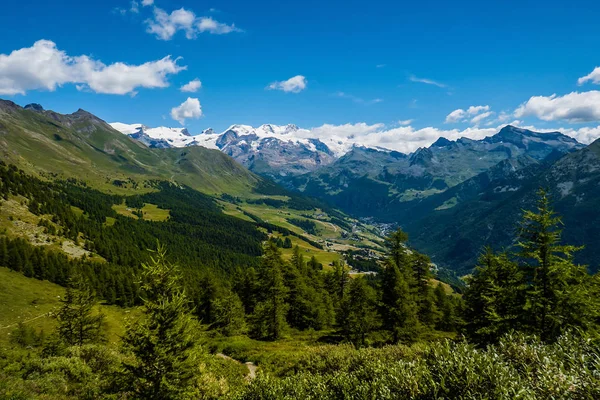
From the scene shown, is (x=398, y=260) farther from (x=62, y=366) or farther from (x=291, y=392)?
(x=62, y=366)

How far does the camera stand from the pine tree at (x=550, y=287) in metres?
27.7

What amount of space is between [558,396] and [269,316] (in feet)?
163

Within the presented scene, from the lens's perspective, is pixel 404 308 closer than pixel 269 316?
Yes

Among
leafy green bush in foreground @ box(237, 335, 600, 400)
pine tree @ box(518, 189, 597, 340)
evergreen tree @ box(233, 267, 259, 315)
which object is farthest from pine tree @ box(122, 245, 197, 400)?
evergreen tree @ box(233, 267, 259, 315)

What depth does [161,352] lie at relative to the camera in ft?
76.9

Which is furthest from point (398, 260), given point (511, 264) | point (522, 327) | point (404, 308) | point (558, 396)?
point (558, 396)

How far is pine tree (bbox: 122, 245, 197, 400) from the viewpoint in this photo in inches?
925

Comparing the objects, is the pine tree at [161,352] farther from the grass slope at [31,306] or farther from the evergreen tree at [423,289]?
the grass slope at [31,306]

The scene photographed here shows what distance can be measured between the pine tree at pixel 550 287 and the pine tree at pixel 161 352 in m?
29.8

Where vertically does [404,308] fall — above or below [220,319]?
above

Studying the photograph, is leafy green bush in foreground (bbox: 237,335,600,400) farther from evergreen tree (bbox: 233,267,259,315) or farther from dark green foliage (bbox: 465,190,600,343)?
evergreen tree (bbox: 233,267,259,315)

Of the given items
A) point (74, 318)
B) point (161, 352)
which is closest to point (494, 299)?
point (161, 352)

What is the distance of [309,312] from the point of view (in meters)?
68.9

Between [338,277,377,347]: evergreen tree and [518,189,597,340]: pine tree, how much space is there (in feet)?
69.1
